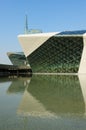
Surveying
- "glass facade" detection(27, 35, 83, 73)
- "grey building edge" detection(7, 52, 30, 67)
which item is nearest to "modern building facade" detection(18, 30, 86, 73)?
"glass facade" detection(27, 35, 83, 73)

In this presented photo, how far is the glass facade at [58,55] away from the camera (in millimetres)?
56281

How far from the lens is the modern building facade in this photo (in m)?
56.1

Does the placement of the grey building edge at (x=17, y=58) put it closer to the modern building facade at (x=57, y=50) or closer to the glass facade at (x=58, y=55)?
the glass facade at (x=58, y=55)

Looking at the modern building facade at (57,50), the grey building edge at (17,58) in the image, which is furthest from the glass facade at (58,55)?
the grey building edge at (17,58)

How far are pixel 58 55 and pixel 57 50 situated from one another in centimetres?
120

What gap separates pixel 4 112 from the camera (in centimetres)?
1260

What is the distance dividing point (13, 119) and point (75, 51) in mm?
46835

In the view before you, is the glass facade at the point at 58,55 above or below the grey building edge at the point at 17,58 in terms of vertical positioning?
above

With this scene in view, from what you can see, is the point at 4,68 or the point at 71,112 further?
the point at 4,68

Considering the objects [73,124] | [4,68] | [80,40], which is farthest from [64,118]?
[4,68]

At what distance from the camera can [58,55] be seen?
2312 inches

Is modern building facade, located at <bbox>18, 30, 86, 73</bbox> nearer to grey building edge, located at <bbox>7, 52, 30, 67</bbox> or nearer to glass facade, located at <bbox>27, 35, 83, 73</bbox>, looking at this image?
glass facade, located at <bbox>27, 35, 83, 73</bbox>

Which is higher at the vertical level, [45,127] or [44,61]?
[45,127]

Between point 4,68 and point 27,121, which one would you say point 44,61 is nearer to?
point 4,68
